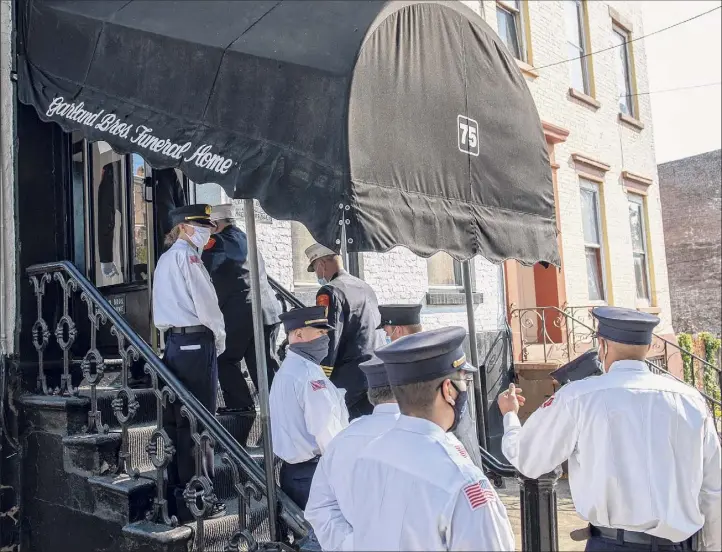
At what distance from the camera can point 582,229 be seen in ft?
42.8

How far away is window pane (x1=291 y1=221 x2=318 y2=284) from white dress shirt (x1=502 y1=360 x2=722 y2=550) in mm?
4915

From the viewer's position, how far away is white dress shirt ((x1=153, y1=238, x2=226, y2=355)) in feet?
15.7

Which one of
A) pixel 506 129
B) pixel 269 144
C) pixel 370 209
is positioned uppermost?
pixel 506 129

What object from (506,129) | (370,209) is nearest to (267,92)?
(370,209)

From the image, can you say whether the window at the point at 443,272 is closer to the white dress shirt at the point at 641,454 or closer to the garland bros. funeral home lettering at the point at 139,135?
the garland bros. funeral home lettering at the point at 139,135

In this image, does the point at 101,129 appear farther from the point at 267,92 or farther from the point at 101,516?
the point at 101,516

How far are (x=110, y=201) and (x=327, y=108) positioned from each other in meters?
3.75

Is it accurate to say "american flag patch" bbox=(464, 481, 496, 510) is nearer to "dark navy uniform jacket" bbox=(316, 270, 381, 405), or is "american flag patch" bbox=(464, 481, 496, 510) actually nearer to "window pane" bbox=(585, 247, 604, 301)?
"dark navy uniform jacket" bbox=(316, 270, 381, 405)

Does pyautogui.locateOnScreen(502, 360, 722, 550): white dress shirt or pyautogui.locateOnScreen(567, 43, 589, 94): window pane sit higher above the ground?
pyautogui.locateOnScreen(567, 43, 589, 94): window pane

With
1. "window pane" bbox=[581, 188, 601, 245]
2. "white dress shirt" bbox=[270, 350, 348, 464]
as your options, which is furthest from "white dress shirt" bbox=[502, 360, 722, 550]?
"window pane" bbox=[581, 188, 601, 245]

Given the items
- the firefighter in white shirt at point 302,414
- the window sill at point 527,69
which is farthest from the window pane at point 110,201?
the window sill at point 527,69

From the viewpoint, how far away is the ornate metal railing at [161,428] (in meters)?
4.11

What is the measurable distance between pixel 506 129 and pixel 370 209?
1789mm

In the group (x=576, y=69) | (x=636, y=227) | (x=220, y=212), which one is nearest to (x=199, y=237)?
(x=220, y=212)
